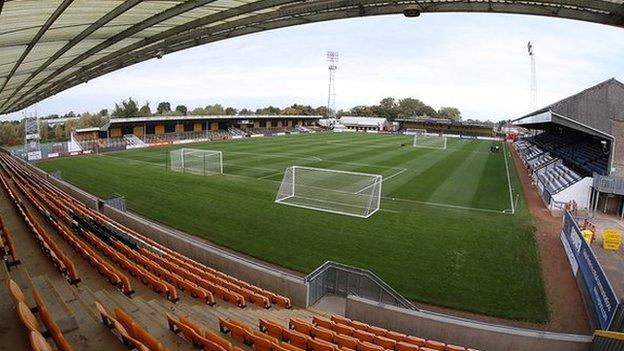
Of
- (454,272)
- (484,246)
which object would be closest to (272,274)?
(454,272)

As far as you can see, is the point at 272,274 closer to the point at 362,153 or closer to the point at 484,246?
the point at 484,246

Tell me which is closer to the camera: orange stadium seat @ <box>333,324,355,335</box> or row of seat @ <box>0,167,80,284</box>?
row of seat @ <box>0,167,80,284</box>

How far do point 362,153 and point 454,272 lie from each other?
30549 millimetres

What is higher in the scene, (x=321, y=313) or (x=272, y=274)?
(x=272, y=274)

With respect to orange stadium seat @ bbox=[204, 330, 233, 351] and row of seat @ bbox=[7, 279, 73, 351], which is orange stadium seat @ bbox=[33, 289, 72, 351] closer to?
row of seat @ bbox=[7, 279, 73, 351]

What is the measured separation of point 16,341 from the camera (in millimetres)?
4094

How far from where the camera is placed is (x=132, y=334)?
4.83 meters

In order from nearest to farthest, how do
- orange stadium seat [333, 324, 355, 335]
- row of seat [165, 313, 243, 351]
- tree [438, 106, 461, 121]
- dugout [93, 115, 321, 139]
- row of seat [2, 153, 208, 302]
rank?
row of seat [165, 313, 243, 351]
orange stadium seat [333, 324, 355, 335]
row of seat [2, 153, 208, 302]
dugout [93, 115, 321, 139]
tree [438, 106, 461, 121]

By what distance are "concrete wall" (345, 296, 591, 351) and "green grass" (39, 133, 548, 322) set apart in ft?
→ 7.97

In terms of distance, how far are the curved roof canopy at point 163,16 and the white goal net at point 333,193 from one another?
32.2 feet

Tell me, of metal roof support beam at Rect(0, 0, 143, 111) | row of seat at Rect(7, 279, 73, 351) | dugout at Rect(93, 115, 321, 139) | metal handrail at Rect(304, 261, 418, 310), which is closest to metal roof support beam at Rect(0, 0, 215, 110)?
metal roof support beam at Rect(0, 0, 143, 111)

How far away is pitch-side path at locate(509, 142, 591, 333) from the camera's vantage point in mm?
9844

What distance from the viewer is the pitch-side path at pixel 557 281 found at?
9.84 m

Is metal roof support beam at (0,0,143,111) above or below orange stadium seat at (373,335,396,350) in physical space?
above
